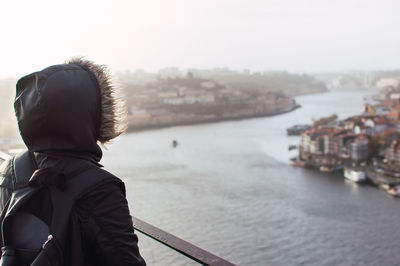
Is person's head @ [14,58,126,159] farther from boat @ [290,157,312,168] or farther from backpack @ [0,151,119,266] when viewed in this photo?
boat @ [290,157,312,168]

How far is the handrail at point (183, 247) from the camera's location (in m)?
0.40

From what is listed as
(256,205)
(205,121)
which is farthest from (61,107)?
(205,121)

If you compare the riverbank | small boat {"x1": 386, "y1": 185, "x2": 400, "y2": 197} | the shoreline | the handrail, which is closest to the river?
small boat {"x1": 386, "y1": 185, "x2": 400, "y2": 197}

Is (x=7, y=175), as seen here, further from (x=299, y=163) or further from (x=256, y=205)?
(x=299, y=163)

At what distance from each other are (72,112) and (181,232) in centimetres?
560

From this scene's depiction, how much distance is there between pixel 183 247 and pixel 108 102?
0.17 m

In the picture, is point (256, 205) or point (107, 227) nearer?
point (107, 227)

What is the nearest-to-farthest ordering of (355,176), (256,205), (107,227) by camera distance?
(107,227) < (256,205) < (355,176)

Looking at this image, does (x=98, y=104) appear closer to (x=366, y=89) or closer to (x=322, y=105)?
(x=322, y=105)

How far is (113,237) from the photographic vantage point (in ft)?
0.97

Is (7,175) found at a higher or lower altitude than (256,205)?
higher

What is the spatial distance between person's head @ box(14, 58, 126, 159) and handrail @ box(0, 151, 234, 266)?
0.23 ft

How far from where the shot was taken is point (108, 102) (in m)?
0.34

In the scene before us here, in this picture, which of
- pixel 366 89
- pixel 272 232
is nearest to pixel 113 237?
pixel 272 232
